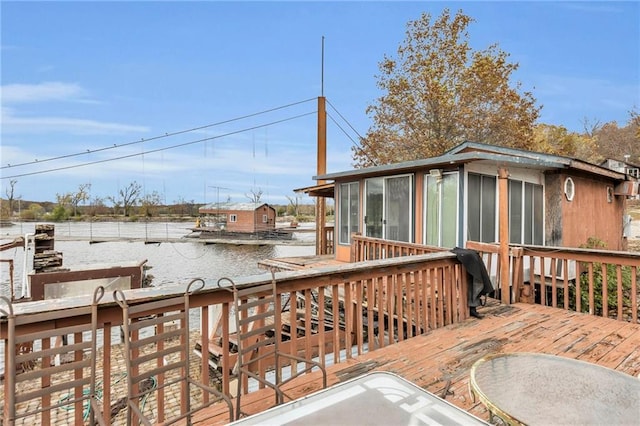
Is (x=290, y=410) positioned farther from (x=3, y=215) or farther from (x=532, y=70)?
(x=3, y=215)

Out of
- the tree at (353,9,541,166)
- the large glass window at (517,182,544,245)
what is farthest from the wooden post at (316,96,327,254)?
the tree at (353,9,541,166)

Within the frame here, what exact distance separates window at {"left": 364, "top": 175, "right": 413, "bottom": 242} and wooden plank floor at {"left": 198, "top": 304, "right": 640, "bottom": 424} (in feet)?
12.2

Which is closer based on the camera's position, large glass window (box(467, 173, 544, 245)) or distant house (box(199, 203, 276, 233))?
large glass window (box(467, 173, 544, 245))

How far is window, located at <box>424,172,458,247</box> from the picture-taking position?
681cm

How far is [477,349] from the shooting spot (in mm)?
3133

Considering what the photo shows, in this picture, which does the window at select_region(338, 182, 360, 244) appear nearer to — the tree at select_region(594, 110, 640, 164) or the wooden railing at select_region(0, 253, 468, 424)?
the wooden railing at select_region(0, 253, 468, 424)

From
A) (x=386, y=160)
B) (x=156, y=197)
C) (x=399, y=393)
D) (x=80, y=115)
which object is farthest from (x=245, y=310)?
(x=156, y=197)

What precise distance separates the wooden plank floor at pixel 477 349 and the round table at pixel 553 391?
504 millimetres

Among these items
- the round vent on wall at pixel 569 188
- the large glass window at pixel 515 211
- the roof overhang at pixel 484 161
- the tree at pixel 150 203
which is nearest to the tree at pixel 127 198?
the tree at pixel 150 203

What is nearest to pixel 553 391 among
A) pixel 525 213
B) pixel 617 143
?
pixel 525 213

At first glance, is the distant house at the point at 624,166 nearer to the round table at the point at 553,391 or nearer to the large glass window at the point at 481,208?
the large glass window at the point at 481,208

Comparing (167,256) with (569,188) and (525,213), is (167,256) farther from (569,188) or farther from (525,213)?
(569,188)

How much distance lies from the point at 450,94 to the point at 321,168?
9.43 metres

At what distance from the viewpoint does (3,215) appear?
31547 millimetres
